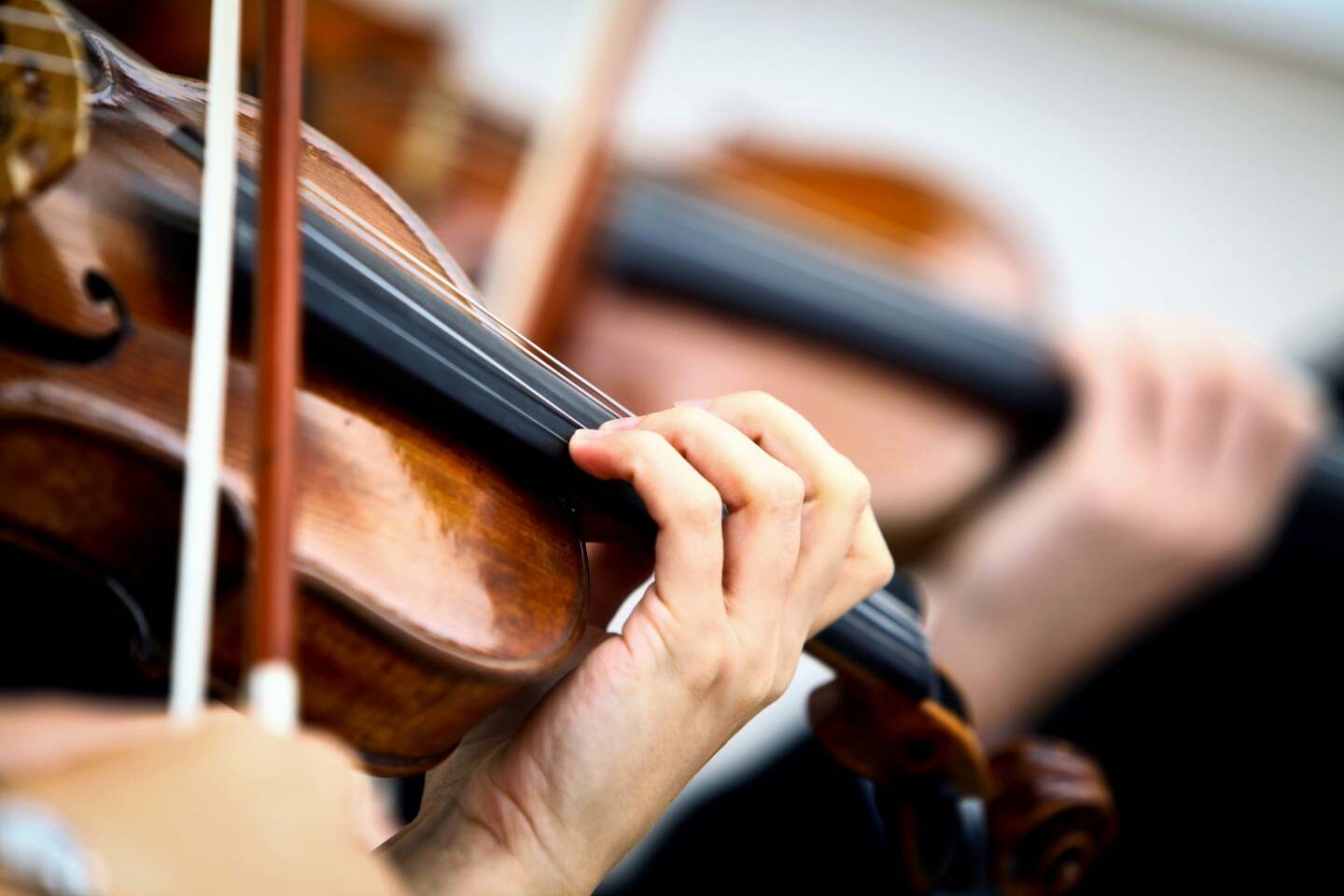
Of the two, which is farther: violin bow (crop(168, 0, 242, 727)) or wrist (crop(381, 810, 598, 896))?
wrist (crop(381, 810, 598, 896))

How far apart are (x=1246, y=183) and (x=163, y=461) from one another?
1964 mm

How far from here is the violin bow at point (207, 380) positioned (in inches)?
10.6

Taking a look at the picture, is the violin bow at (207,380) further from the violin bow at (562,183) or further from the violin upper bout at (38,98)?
the violin bow at (562,183)

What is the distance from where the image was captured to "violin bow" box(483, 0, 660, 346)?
2.94ft

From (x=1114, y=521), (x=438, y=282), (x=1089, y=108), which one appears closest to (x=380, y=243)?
(x=438, y=282)

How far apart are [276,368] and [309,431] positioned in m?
0.04

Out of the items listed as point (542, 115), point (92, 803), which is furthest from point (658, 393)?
point (92, 803)

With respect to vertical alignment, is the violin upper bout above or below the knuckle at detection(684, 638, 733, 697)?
above

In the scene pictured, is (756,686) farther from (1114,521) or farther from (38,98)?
(1114,521)

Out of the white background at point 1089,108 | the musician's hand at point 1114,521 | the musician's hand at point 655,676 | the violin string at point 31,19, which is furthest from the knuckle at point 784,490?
the white background at point 1089,108

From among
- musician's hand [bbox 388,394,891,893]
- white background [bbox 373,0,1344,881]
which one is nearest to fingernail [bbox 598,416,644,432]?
musician's hand [bbox 388,394,891,893]

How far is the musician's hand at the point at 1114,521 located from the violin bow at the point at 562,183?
42 cm

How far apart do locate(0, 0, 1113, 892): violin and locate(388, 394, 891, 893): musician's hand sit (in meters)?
0.02

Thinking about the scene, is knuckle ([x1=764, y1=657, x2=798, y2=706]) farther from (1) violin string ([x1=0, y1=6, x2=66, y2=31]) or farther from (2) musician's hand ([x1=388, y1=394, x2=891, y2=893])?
(1) violin string ([x1=0, y1=6, x2=66, y2=31])
